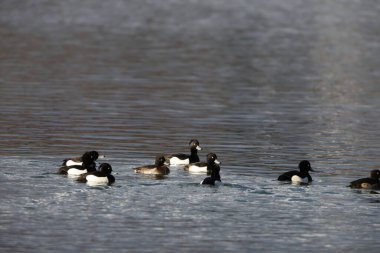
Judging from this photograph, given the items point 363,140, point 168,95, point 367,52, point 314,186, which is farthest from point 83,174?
point 367,52

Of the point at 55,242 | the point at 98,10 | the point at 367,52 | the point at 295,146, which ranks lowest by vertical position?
the point at 55,242

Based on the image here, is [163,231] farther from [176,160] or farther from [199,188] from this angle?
[176,160]

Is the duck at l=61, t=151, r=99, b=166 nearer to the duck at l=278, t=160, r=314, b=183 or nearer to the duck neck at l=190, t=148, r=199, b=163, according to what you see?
the duck neck at l=190, t=148, r=199, b=163

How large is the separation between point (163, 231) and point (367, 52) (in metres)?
50.6

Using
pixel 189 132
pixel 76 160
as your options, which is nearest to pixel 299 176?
pixel 76 160

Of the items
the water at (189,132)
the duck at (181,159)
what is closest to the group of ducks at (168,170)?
the duck at (181,159)

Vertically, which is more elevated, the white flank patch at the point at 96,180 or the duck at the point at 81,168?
the duck at the point at 81,168

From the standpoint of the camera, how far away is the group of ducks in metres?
27.4

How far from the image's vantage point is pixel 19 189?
2608 centimetres

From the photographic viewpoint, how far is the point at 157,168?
28.9m

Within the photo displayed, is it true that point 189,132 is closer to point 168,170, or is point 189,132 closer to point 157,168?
point 168,170

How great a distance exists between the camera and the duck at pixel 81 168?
93.1 feet

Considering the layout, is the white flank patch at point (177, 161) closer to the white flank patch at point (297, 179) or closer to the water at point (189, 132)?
the water at point (189, 132)

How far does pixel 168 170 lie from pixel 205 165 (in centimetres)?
117
